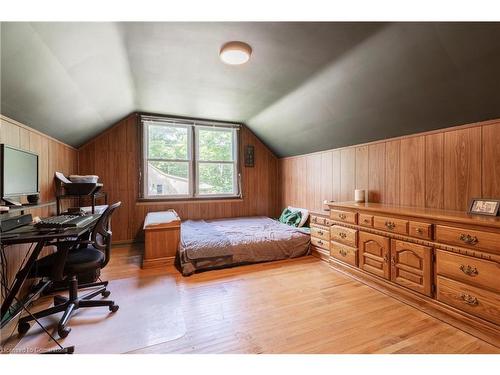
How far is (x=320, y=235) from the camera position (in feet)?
10.9

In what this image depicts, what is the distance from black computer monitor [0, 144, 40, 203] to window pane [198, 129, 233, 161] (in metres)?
2.78

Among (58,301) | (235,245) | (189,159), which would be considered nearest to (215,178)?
(189,159)

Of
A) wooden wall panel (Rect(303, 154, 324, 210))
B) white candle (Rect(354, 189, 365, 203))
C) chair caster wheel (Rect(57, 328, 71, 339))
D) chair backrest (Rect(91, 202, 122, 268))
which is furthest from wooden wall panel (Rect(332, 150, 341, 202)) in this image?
chair caster wheel (Rect(57, 328, 71, 339))

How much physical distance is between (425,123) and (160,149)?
4.11m

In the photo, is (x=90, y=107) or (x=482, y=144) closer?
(x=482, y=144)

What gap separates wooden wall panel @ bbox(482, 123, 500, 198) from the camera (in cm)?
196

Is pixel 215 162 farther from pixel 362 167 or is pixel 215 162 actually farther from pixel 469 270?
pixel 469 270

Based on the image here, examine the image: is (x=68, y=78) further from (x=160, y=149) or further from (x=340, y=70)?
(x=340, y=70)

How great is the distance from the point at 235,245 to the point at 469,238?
229 cm

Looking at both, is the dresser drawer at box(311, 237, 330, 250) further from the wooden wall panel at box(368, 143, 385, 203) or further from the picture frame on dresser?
the picture frame on dresser
